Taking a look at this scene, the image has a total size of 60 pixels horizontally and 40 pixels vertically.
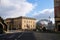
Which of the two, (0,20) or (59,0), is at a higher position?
(59,0)

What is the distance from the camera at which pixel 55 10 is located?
78062mm

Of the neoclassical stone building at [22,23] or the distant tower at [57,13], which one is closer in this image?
the distant tower at [57,13]

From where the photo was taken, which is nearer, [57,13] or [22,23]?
[57,13]

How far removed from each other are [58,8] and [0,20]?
2871 centimetres

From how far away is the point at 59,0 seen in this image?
81.0 meters

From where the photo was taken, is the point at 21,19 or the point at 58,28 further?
the point at 21,19

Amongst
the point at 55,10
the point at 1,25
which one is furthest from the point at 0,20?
the point at 55,10

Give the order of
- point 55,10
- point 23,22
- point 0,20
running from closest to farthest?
1. point 55,10
2. point 0,20
3. point 23,22

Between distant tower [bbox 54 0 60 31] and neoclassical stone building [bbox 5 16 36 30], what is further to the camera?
neoclassical stone building [bbox 5 16 36 30]

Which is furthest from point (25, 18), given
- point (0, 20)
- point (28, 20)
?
point (0, 20)

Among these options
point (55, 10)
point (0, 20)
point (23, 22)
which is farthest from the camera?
point (23, 22)

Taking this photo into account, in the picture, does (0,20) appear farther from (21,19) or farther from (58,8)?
(21,19)

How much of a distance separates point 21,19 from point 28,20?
809 cm

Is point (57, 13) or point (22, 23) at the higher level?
point (57, 13)
